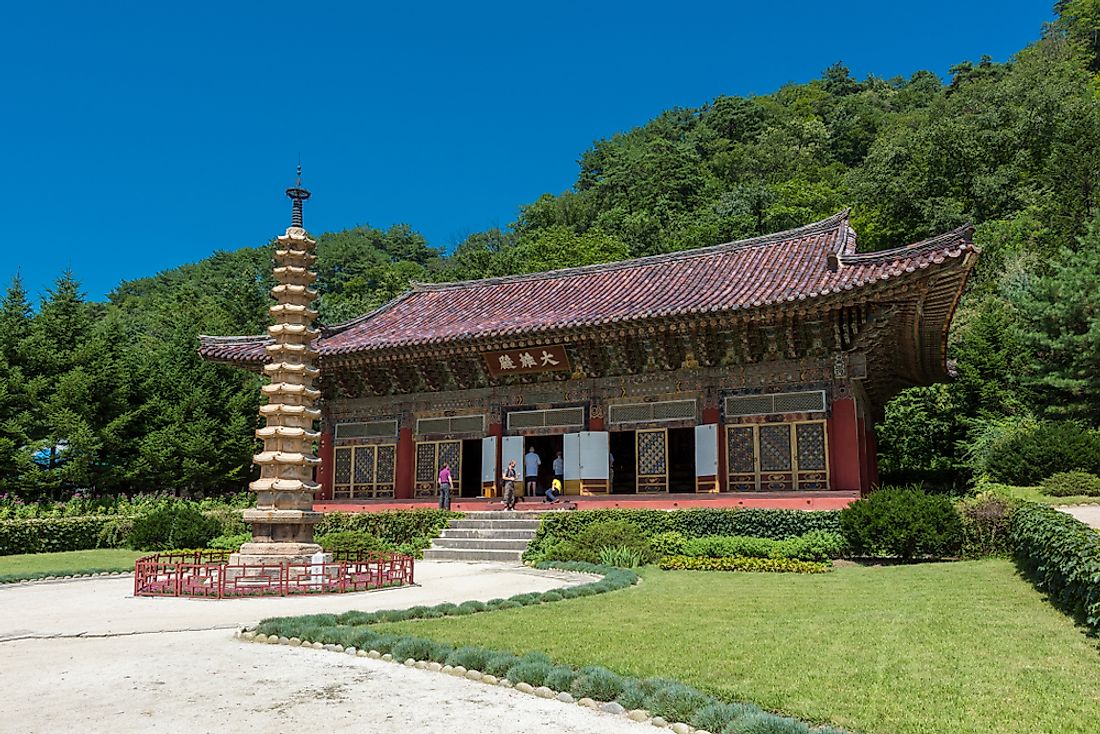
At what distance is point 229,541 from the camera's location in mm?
18141

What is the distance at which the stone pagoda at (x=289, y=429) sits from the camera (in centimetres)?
1273

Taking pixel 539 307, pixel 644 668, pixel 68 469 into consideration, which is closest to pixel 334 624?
pixel 644 668

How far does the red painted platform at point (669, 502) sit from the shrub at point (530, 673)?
441 inches

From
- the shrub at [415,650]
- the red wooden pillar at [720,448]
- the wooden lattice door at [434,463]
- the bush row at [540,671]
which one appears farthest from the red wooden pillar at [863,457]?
the shrub at [415,650]

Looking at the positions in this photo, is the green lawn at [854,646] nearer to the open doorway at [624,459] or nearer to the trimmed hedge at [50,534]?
the open doorway at [624,459]

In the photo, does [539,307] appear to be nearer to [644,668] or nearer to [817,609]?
[817,609]

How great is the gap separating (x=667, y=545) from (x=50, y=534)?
15.9m

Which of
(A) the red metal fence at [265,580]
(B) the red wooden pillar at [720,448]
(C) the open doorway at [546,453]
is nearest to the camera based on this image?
(A) the red metal fence at [265,580]

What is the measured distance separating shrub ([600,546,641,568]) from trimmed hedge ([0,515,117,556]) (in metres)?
14.2

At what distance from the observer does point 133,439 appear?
28.2m

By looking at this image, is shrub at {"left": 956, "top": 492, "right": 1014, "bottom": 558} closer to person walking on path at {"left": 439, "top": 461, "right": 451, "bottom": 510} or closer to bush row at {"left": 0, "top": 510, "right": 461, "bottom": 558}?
bush row at {"left": 0, "top": 510, "right": 461, "bottom": 558}

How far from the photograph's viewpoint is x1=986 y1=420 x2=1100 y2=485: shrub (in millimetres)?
18984

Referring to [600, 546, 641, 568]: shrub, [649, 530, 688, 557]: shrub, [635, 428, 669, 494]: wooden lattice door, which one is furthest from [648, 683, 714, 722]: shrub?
[635, 428, 669, 494]: wooden lattice door

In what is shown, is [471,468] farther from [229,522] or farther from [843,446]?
[843,446]
